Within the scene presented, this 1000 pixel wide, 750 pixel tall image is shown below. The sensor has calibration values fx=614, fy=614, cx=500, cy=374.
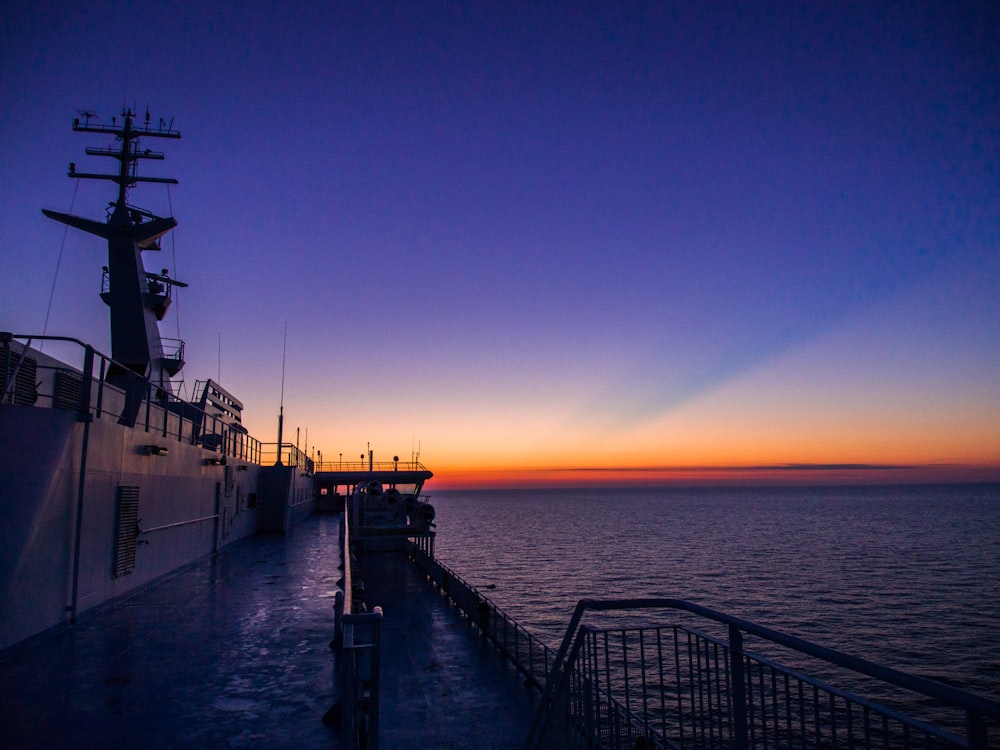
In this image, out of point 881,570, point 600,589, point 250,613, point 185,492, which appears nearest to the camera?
point 250,613

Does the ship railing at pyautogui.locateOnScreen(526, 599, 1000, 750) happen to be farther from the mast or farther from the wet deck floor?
the mast

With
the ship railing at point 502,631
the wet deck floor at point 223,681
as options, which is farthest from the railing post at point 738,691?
the ship railing at point 502,631

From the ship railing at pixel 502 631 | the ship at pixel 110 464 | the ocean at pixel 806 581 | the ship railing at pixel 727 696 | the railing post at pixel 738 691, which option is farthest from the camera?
the ocean at pixel 806 581

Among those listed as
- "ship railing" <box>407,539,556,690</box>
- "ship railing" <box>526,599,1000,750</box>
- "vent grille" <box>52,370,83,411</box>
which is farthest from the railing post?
"vent grille" <box>52,370,83,411</box>

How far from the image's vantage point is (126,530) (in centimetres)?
1139

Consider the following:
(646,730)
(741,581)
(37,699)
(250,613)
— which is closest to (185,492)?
(250,613)

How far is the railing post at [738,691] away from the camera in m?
4.24

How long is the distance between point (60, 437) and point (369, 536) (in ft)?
109

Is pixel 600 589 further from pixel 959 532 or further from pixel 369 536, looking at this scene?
pixel 959 532

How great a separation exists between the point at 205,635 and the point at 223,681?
7.87ft

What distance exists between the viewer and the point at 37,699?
5984mm

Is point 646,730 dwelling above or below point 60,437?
below

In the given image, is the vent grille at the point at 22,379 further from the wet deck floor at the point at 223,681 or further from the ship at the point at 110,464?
the wet deck floor at the point at 223,681

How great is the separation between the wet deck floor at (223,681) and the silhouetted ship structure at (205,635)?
1.7 inches
